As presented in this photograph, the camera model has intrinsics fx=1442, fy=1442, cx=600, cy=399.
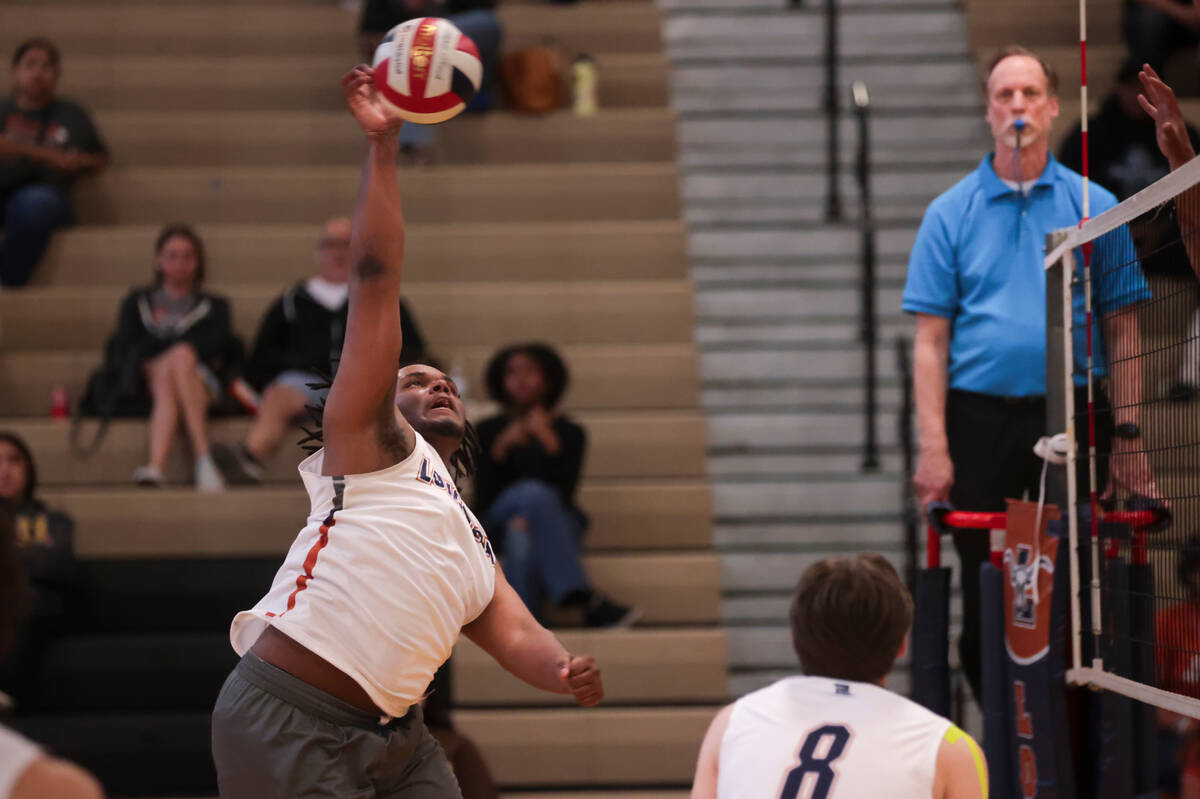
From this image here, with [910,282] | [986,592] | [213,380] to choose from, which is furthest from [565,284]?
[986,592]

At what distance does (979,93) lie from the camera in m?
9.18

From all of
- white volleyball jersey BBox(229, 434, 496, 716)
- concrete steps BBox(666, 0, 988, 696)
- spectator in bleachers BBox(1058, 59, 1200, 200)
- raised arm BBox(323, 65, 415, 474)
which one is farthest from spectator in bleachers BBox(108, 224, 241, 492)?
spectator in bleachers BBox(1058, 59, 1200, 200)

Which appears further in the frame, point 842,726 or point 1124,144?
point 1124,144

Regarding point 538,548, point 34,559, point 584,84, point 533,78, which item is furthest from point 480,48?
point 34,559

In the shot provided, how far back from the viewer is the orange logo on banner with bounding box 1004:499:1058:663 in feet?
12.6

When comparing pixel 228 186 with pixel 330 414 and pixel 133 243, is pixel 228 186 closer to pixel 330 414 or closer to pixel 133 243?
pixel 133 243

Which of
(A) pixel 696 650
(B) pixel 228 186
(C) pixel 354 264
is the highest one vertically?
(B) pixel 228 186

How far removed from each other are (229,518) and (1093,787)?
4.40 meters

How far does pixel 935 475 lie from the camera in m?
A: 4.27

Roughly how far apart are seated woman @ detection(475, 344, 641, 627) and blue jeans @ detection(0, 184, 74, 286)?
305cm

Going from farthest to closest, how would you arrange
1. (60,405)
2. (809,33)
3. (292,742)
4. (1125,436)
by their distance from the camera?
(809,33) → (60,405) → (1125,436) → (292,742)

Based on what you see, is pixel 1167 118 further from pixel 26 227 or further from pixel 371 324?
pixel 26 227

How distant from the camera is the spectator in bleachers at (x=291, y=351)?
7.14m

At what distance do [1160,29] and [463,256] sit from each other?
434 cm
